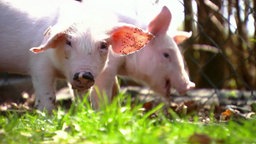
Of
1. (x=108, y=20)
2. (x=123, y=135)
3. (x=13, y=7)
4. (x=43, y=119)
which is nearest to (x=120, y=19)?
(x=108, y=20)

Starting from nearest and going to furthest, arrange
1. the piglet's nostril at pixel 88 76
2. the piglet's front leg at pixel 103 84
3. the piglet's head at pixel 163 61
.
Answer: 1. the piglet's nostril at pixel 88 76
2. the piglet's front leg at pixel 103 84
3. the piglet's head at pixel 163 61

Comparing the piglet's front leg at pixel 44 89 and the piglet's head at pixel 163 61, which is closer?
the piglet's front leg at pixel 44 89

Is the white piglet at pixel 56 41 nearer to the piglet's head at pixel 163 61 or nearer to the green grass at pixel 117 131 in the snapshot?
the piglet's head at pixel 163 61

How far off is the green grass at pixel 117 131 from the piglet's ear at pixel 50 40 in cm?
60

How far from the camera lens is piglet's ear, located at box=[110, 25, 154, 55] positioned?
3.66 metres

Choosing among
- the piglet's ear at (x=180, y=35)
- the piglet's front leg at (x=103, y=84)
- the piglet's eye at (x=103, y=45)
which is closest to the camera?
the piglet's eye at (x=103, y=45)

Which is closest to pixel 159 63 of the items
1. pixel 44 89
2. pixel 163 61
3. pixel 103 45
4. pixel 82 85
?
pixel 163 61

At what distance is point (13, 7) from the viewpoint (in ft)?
13.0

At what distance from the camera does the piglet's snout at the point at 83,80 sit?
128 inches

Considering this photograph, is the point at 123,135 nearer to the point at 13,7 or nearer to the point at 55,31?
the point at 55,31

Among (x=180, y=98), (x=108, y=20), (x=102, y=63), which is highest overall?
(x=108, y=20)

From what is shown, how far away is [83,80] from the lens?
3.28 m

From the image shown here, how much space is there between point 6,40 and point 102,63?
2.41 ft

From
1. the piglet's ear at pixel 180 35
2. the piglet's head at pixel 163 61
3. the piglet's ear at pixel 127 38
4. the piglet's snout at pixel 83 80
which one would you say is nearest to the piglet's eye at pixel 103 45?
the piglet's ear at pixel 127 38
